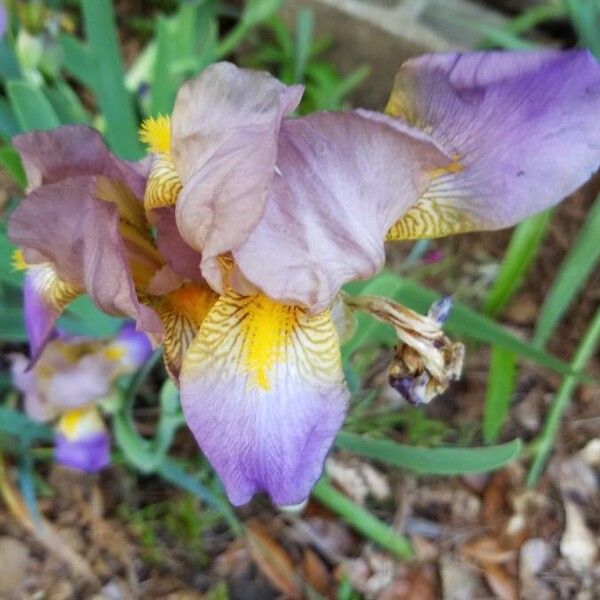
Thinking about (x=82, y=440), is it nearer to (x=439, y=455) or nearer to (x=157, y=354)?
(x=157, y=354)

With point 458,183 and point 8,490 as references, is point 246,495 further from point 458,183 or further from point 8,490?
point 8,490

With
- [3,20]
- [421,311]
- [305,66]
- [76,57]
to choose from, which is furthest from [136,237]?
[305,66]

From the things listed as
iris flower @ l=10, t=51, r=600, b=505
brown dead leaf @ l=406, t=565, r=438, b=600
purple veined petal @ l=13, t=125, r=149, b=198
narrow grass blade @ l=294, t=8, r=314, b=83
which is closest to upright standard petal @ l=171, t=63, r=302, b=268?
iris flower @ l=10, t=51, r=600, b=505

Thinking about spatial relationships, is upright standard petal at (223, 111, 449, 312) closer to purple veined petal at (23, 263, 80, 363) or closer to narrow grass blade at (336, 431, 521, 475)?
purple veined petal at (23, 263, 80, 363)

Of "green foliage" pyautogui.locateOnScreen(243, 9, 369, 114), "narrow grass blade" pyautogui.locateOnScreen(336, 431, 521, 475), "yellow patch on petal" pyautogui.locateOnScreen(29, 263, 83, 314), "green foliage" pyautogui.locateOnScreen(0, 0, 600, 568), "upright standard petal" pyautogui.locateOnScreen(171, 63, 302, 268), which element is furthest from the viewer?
"green foliage" pyautogui.locateOnScreen(243, 9, 369, 114)

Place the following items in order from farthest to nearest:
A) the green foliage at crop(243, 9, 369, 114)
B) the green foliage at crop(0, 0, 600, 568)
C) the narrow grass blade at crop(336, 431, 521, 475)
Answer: the green foliage at crop(243, 9, 369, 114)
the green foliage at crop(0, 0, 600, 568)
the narrow grass blade at crop(336, 431, 521, 475)

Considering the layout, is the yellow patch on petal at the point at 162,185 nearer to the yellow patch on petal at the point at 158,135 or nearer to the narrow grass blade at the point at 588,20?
the yellow patch on petal at the point at 158,135

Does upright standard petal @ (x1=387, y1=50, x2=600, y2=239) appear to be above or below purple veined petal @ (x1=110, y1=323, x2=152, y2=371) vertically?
above

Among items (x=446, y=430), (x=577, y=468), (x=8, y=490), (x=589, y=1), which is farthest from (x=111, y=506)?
(x=589, y=1)
